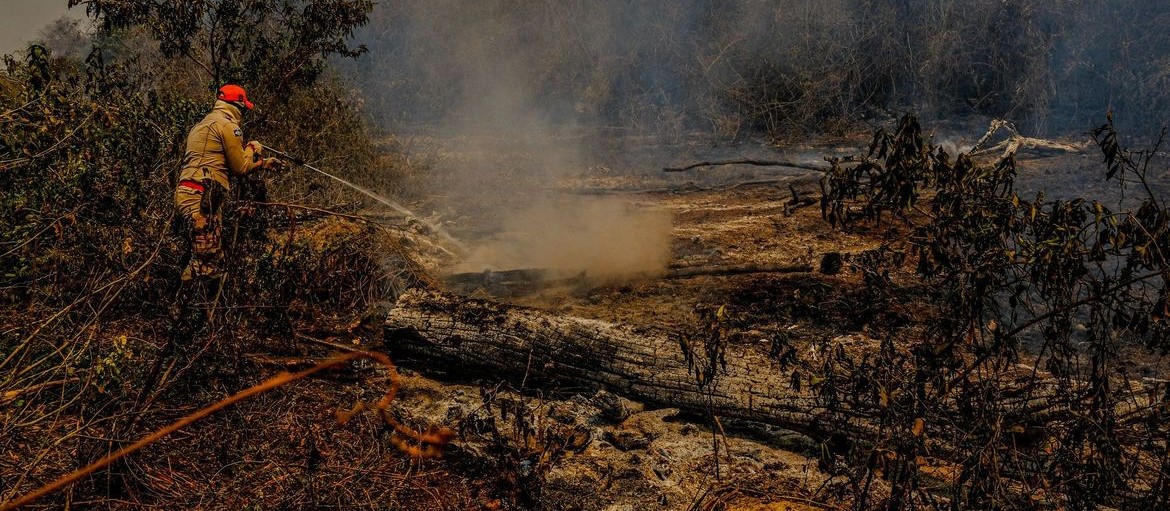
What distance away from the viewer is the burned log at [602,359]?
146 inches

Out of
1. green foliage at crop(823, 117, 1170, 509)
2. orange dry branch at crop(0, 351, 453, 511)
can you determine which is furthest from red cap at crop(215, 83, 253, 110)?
green foliage at crop(823, 117, 1170, 509)

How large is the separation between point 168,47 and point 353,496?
5.38 metres

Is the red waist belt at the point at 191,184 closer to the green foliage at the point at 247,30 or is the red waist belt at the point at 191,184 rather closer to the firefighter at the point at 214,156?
the firefighter at the point at 214,156

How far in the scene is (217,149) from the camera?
4930 millimetres

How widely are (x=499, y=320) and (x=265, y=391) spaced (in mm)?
1461

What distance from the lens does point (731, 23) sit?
36.4ft

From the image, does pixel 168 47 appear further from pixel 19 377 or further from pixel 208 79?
pixel 19 377

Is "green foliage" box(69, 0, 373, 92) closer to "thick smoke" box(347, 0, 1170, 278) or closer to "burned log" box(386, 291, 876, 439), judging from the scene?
"thick smoke" box(347, 0, 1170, 278)

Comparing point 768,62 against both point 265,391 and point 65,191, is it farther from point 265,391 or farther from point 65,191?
point 65,191

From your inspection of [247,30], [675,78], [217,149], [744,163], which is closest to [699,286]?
[744,163]

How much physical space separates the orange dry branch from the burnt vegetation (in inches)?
0.9

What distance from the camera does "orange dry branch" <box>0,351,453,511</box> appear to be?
2854 mm

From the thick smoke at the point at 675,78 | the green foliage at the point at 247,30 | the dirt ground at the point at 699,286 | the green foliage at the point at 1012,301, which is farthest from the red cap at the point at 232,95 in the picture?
the green foliage at the point at 1012,301

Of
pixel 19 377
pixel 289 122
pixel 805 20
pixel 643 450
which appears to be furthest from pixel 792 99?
pixel 19 377
